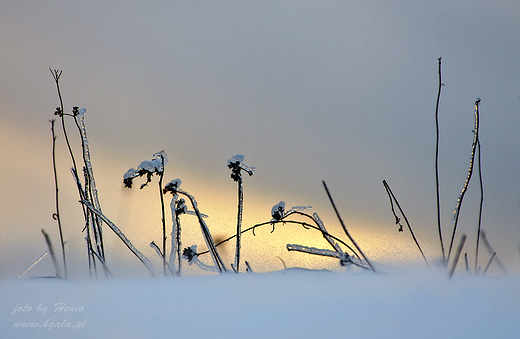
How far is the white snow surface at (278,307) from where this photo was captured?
2.25 ft

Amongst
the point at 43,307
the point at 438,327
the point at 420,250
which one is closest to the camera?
the point at 438,327

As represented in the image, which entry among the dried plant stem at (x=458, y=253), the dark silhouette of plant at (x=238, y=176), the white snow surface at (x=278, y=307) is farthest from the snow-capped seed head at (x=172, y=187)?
the dried plant stem at (x=458, y=253)

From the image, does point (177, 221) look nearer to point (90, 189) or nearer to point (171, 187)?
point (171, 187)

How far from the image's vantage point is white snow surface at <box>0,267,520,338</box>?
0.69m

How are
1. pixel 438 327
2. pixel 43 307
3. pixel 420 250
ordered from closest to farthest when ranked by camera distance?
pixel 438 327, pixel 43 307, pixel 420 250

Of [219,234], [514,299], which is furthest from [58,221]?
[514,299]

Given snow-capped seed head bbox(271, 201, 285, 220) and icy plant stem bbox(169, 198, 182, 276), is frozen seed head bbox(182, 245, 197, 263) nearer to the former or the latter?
icy plant stem bbox(169, 198, 182, 276)

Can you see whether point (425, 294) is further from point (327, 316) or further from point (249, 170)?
point (249, 170)

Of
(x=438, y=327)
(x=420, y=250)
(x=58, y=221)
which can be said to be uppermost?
(x=58, y=221)

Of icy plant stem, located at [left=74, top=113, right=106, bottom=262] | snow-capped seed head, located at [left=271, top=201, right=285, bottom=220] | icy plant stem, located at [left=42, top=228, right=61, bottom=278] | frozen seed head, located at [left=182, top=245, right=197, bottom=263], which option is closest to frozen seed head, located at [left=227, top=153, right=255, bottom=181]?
snow-capped seed head, located at [left=271, top=201, right=285, bottom=220]

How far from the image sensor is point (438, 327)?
68 cm

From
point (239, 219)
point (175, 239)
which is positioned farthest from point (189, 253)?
point (239, 219)

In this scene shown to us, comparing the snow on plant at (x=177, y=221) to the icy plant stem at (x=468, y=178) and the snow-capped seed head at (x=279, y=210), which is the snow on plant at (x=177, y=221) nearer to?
the snow-capped seed head at (x=279, y=210)

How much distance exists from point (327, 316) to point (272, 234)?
1.29ft
